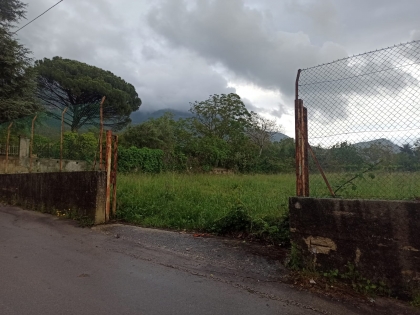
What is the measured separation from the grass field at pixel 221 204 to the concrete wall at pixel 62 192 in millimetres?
746

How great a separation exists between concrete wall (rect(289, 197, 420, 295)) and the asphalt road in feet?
1.75

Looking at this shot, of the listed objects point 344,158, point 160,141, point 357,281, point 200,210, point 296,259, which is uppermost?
point 160,141

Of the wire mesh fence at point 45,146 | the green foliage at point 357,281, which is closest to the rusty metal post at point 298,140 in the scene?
the green foliage at point 357,281

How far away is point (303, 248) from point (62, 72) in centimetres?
3214

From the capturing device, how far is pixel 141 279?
4059 millimetres

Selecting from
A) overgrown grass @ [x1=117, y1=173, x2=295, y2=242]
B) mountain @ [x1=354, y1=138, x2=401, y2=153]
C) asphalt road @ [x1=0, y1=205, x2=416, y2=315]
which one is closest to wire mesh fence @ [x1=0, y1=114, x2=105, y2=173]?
overgrown grass @ [x1=117, y1=173, x2=295, y2=242]

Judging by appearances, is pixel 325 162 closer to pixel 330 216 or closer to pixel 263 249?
pixel 330 216

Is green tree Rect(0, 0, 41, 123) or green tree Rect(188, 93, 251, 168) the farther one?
green tree Rect(188, 93, 251, 168)

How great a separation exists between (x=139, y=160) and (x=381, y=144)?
17.4m

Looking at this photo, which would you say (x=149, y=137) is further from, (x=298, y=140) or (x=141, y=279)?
(x=141, y=279)

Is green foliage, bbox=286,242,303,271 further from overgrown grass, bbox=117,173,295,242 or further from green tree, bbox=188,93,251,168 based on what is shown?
green tree, bbox=188,93,251,168

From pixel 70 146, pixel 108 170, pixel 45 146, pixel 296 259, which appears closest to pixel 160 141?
pixel 45 146

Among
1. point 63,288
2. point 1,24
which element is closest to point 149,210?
point 63,288

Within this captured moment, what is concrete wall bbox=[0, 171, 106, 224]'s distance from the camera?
7.67 meters
